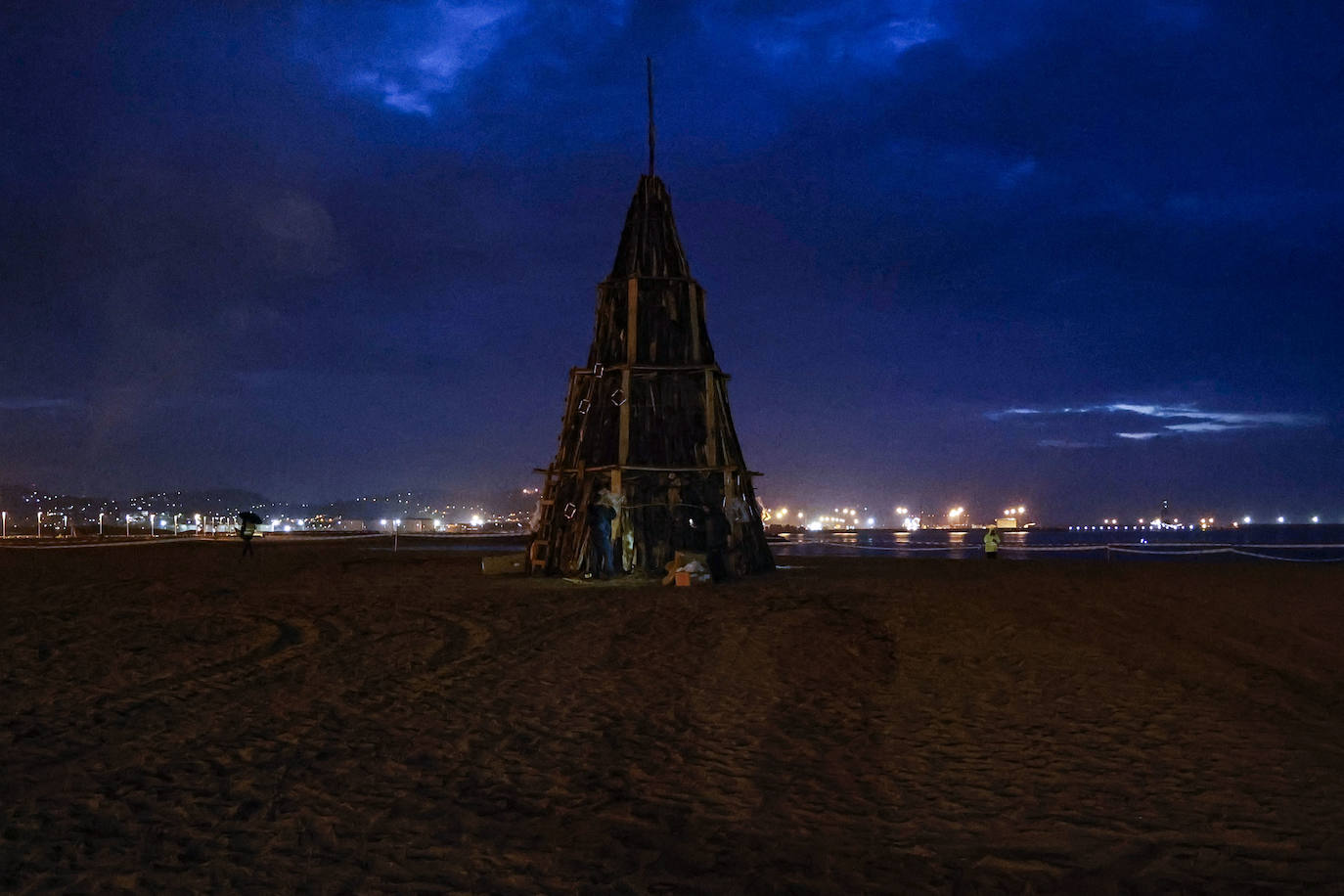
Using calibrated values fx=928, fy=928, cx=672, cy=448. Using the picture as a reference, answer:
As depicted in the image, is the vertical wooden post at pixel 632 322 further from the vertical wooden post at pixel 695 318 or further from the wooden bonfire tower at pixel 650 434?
the vertical wooden post at pixel 695 318

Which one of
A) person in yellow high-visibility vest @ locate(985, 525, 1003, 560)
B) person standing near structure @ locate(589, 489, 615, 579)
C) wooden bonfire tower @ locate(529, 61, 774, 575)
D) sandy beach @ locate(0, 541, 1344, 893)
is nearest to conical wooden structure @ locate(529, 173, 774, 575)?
wooden bonfire tower @ locate(529, 61, 774, 575)

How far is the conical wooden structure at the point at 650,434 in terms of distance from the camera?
22.0m

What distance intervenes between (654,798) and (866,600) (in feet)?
38.2

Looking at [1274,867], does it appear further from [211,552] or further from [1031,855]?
[211,552]

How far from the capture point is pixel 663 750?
24.9 ft

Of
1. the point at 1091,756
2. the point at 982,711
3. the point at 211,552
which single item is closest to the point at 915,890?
the point at 1091,756

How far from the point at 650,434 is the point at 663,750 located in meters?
15.2

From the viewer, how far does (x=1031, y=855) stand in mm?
5359

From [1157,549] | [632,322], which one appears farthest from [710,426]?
[1157,549]

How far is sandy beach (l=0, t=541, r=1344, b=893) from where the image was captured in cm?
516

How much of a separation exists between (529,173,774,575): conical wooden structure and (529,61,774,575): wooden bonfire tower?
28mm

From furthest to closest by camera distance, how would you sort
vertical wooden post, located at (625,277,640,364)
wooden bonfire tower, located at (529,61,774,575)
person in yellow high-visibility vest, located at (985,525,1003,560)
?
person in yellow high-visibility vest, located at (985,525,1003,560), vertical wooden post, located at (625,277,640,364), wooden bonfire tower, located at (529,61,774,575)

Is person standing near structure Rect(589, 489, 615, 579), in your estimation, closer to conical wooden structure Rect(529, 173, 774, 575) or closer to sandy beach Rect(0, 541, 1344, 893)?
conical wooden structure Rect(529, 173, 774, 575)

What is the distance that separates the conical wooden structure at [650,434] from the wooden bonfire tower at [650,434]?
0.09ft
